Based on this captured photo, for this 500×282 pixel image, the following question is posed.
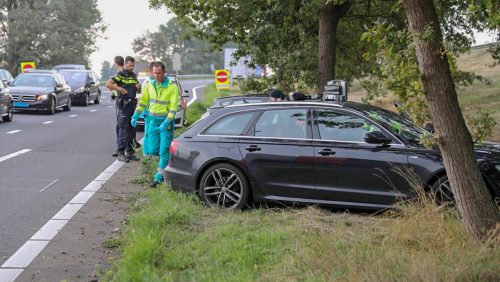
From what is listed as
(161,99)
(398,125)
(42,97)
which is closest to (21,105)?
(42,97)

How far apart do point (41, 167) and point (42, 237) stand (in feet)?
15.6

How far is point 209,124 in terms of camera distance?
27.3 feet

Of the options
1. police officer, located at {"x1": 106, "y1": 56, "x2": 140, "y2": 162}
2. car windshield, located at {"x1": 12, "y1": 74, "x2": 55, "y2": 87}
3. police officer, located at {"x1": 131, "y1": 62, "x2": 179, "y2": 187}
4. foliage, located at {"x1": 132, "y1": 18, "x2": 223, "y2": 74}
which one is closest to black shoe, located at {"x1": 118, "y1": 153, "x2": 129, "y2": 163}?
police officer, located at {"x1": 106, "y1": 56, "x2": 140, "y2": 162}

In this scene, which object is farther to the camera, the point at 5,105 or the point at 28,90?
the point at 28,90

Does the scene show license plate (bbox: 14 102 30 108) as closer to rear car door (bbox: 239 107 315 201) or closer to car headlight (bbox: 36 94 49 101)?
car headlight (bbox: 36 94 49 101)

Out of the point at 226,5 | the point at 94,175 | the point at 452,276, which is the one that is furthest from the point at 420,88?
the point at 226,5

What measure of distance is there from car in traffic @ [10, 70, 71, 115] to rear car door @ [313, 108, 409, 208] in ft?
59.2

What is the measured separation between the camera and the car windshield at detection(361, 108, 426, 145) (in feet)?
24.7

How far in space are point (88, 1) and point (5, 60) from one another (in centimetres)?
2338

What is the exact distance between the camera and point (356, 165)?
744 cm

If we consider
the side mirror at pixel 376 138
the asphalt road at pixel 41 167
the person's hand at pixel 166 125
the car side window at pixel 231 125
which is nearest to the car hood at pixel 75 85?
the asphalt road at pixel 41 167

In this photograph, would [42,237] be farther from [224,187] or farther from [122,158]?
[122,158]

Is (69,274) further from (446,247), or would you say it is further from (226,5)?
(226,5)

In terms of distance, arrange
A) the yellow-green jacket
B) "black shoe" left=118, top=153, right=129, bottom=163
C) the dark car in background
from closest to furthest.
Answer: the yellow-green jacket → "black shoe" left=118, top=153, right=129, bottom=163 → the dark car in background
